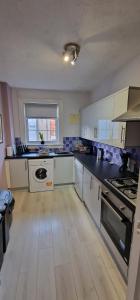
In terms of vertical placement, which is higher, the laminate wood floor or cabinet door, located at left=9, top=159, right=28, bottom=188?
cabinet door, located at left=9, top=159, right=28, bottom=188

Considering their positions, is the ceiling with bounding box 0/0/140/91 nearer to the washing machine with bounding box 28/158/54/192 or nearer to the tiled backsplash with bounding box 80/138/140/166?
the tiled backsplash with bounding box 80/138/140/166

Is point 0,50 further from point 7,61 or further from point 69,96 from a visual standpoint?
point 69,96

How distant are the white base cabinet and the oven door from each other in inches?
81.8

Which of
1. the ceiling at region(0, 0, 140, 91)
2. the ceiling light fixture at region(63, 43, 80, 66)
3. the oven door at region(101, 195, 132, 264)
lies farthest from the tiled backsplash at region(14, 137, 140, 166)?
the ceiling light fixture at region(63, 43, 80, 66)

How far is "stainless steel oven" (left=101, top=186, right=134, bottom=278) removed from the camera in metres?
1.30

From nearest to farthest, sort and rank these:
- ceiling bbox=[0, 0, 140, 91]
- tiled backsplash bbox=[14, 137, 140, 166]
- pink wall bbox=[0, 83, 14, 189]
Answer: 1. ceiling bbox=[0, 0, 140, 91]
2. tiled backsplash bbox=[14, 137, 140, 166]
3. pink wall bbox=[0, 83, 14, 189]

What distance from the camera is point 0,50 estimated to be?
176cm

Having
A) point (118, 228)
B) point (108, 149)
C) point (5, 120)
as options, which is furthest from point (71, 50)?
point (5, 120)

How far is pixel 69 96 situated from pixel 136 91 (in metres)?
2.31

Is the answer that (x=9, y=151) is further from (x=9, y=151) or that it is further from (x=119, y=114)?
(x=119, y=114)

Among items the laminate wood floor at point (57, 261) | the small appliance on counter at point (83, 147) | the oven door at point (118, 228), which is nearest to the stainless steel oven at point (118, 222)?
the oven door at point (118, 228)

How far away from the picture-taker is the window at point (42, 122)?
3.73 m

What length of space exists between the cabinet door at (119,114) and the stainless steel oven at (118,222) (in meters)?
0.68

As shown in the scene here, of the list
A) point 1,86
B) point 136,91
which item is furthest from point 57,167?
point 136,91
